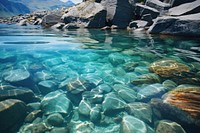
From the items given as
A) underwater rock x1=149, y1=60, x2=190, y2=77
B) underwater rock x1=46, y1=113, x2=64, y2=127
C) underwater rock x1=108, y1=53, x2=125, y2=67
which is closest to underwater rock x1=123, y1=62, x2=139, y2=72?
underwater rock x1=108, y1=53, x2=125, y2=67

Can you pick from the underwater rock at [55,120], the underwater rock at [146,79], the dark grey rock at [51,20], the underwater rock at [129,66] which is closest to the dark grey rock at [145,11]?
the dark grey rock at [51,20]

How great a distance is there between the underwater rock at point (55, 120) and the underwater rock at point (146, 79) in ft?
9.09

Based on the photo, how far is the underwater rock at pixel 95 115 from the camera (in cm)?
399

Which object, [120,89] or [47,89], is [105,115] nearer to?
[120,89]

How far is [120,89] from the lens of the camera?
5117 mm

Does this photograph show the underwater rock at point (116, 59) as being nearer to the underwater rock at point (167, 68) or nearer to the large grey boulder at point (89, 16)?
the underwater rock at point (167, 68)

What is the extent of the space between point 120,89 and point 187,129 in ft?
7.00

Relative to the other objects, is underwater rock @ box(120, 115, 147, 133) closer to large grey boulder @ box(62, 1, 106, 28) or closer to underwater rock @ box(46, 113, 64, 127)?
Result: underwater rock @ box(46, 113, 64, 127)

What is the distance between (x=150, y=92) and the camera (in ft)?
15.5

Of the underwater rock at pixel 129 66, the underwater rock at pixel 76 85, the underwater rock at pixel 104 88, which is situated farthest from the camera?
the underwater rock at pixel 129 66

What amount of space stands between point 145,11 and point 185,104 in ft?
64.7

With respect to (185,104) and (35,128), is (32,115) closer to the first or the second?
(35,128)

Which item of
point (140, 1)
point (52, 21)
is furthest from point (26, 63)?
point (140, 1)

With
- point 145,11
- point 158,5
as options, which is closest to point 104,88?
point 145,11
